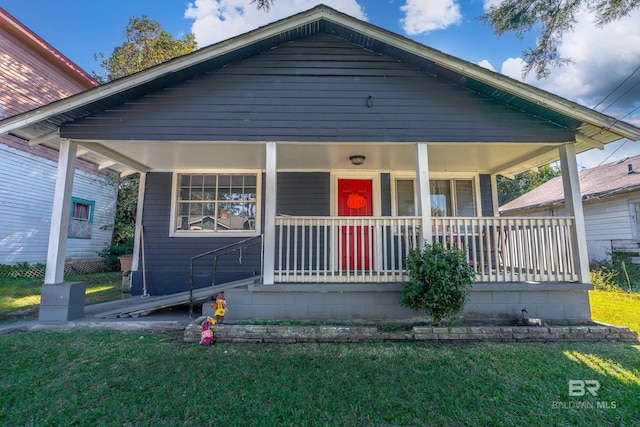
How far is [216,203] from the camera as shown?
23.7 feet

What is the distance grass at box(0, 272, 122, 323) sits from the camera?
5.85m

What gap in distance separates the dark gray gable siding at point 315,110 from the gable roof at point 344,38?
0.41ft

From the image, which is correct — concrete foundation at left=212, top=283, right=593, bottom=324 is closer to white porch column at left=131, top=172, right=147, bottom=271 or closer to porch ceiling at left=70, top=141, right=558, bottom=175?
porch ceiling at left=70, top=141, right=558, bottom=175

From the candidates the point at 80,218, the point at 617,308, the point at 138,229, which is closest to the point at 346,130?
the point at 138,229

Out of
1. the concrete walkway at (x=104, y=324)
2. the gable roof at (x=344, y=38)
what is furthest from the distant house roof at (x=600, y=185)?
the concrete walkway at (x=104, y=324)

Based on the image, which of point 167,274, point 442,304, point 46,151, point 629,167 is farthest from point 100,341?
point 629,167

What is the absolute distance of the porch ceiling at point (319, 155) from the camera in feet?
18.0

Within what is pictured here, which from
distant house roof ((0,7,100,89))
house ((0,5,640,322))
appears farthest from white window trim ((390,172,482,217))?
distant house roof ((0,7,100,89))

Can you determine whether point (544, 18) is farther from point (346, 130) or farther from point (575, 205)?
point (346, 130)

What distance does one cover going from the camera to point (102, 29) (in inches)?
558

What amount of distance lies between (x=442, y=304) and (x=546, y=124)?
3648 mm

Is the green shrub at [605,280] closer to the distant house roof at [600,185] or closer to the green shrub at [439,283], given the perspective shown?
the distant house roof at [600,185]

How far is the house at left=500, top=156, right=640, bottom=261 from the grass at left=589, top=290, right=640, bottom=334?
3795mm

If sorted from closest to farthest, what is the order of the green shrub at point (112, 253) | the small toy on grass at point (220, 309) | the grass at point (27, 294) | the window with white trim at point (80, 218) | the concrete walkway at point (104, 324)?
the small toy on grass at point (220, 309) < the concrete walkway at point (104, 324) < the grass at point (27, 294) < the window with white trim at point (80, 218) < the green shrub at point (112, 253)
